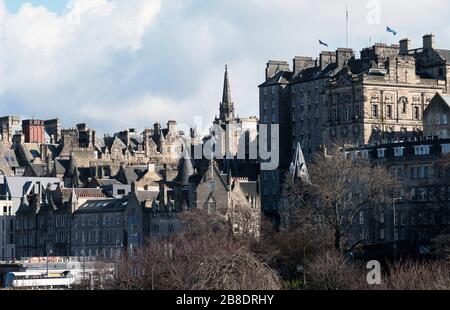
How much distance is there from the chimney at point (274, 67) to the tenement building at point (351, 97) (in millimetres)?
2445

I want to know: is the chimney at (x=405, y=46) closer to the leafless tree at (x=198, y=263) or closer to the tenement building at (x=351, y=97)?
the tenement building at (x=351, y=97)

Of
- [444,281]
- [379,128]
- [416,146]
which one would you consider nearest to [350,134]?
[379,128]

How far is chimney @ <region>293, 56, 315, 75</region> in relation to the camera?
514 feet

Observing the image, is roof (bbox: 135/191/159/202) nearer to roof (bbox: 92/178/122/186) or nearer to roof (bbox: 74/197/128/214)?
roof (bbox: 74/197/128/214)

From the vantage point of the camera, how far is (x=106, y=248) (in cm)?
15038

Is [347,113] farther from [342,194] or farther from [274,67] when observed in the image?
[342,194]

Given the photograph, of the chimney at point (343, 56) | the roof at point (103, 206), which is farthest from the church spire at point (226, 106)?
the chimney at point (343, 56)

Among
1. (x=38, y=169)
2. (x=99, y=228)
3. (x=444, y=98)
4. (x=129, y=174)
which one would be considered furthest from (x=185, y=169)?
(x=38, y=169)

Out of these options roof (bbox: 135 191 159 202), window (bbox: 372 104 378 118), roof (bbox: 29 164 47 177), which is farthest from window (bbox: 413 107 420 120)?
roof (bbox: 29 164 47 177)

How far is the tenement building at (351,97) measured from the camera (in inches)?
5659

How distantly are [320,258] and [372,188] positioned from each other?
1396 centimetres

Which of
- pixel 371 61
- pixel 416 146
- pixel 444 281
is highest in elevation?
pixel 371 61

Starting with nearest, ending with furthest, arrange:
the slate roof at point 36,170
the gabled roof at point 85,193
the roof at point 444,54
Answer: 1. the roof at point 444,54
2. the gabled roof at point 85,193
3. the slate roof at point 36,170
